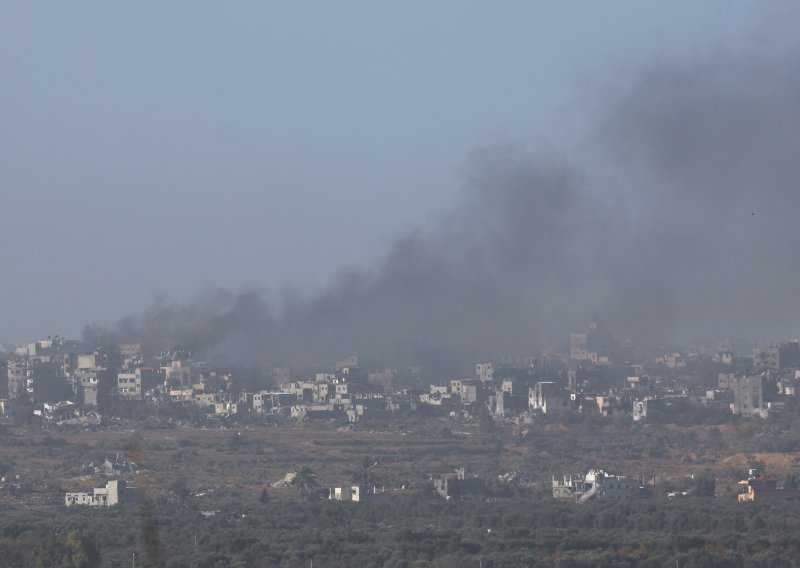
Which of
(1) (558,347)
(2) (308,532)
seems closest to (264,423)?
(2) (308,532)

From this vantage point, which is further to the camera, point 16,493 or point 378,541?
point 16,493

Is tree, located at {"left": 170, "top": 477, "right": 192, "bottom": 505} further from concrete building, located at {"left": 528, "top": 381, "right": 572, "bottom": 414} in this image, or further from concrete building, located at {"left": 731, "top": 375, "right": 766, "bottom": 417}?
concrete building, located at {"left": 731, "top": 375, "right": 766, "bottom": 417}

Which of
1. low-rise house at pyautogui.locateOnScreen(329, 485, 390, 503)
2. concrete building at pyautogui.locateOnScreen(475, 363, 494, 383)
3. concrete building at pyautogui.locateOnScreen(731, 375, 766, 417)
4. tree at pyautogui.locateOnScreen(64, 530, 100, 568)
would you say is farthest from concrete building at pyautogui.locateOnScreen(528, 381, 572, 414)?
tree at pyautogui.locateOnScreen(64, 530, 100, 568)

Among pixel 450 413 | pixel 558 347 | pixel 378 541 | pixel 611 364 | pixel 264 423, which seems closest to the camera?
pixel 378 541

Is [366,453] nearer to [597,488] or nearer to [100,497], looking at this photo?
[597,488]

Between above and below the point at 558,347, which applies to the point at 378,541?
below

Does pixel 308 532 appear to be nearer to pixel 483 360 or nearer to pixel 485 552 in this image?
pixel 485 552

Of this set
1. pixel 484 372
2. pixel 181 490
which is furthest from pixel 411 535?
pixel 484 372
